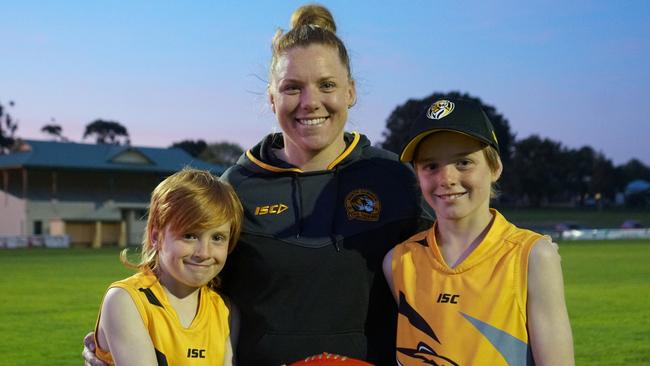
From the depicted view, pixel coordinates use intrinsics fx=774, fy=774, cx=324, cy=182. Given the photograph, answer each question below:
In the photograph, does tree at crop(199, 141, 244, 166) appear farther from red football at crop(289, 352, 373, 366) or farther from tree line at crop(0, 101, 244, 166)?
red football at crop(289, 352, 373, 366)

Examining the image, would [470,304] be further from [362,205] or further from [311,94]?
[311,94]

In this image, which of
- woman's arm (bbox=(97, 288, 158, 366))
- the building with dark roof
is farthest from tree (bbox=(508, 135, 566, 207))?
woman's arm (bbox=(97, 288, 158, 366))

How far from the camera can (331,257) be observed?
3.28 metres

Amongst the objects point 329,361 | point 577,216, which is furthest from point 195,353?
point 577,216

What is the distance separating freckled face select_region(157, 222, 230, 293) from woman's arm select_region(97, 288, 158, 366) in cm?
23

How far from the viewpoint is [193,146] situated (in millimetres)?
92812

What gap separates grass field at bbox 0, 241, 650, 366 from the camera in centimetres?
879

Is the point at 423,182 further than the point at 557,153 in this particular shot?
No

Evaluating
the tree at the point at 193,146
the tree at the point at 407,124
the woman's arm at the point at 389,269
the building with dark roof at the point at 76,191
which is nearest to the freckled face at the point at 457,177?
the woman's arm at the point at 389,269

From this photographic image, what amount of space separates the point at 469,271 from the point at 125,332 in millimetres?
1371

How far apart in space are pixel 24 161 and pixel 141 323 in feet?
175

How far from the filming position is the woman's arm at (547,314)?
Result: 8.91 feet

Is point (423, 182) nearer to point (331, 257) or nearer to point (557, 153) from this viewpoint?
point (331, 257)

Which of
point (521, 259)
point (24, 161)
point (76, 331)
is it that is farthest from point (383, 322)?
point (24, 161)
